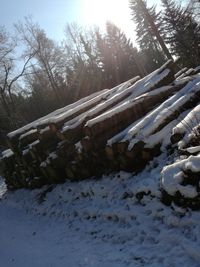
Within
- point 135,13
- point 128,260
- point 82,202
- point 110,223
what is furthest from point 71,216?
point 135,13

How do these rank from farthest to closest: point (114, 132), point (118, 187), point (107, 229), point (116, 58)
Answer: point (116, 58) < point (114, 132) < point (118, 187) < point (107, 229)

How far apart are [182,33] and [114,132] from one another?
26.5 metres

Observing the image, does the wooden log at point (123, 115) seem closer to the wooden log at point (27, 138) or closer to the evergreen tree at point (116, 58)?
the wooden log at point (27, 138)

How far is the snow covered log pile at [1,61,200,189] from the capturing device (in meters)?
7.73

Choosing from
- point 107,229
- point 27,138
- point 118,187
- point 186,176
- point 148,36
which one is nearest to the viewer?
point 186,176

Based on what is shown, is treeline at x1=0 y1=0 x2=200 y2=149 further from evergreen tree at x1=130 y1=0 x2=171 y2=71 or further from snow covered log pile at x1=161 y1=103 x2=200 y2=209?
snow covered log pile at x1=161 y1=103 x2=200 y2=209

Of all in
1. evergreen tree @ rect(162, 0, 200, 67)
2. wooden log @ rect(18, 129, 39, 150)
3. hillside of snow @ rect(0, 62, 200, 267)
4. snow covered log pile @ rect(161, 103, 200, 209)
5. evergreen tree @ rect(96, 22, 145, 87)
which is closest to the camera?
snow covered log pile @ rect(161, 103, 200, 209)

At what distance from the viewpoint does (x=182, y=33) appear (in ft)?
105

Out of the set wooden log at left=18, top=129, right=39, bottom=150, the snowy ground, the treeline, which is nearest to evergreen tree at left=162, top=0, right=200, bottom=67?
the treeline

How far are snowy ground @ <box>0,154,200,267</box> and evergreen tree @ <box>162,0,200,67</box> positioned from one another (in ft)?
75.0

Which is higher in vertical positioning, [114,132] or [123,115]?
[123,115]

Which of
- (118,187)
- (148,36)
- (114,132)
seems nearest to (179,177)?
(118,187)

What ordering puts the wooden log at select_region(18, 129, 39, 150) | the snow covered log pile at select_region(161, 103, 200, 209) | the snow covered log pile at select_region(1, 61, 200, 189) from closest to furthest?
the snow covered log pile at select_region(161, 103, 200, 209) → the snow covered log pile at select_region(1, 61, 200, 189) → the wooden log at select_region(18, 129, 39, 150)

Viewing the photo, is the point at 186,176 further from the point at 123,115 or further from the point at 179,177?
the point at 123,115
